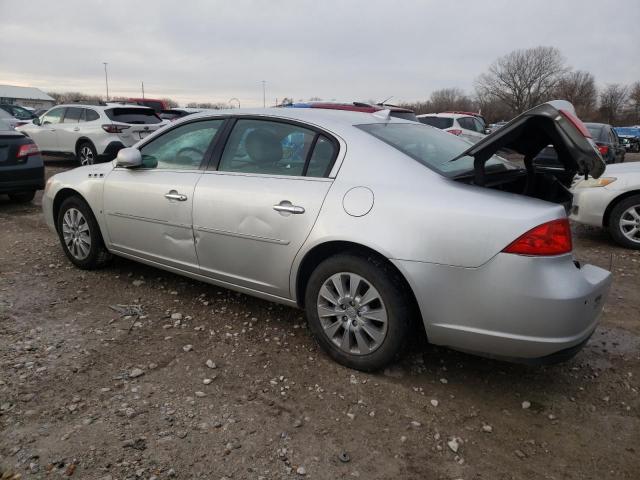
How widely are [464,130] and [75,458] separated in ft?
43.6

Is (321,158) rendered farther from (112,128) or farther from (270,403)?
(112,128)

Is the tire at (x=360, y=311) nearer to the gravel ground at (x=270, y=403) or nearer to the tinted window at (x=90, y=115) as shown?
the gravel ground at (x=270, y=403)

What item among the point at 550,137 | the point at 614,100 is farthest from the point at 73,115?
the point at 614,100

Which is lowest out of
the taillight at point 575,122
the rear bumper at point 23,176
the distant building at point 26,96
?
the rear bumper at point 23,176

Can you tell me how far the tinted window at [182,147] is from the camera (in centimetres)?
363

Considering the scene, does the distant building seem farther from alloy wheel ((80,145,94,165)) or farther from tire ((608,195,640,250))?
tire ((608,195,640,250))

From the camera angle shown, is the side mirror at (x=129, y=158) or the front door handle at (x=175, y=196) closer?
the front door handle at (x=175, y=196)

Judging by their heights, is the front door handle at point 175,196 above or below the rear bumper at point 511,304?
above

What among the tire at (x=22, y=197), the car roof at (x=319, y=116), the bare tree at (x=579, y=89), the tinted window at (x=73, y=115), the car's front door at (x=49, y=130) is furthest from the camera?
the bare tree at (x=579, y=89)

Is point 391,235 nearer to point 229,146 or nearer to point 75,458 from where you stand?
point 229,146

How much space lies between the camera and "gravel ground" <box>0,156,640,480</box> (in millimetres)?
2207

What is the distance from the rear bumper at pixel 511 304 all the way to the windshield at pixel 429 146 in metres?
0.62

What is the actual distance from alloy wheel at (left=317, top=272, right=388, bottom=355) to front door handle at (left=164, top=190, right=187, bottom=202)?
1.25 meters

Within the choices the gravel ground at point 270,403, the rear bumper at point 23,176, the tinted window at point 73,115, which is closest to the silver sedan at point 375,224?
the gravel ground at point 270,403
